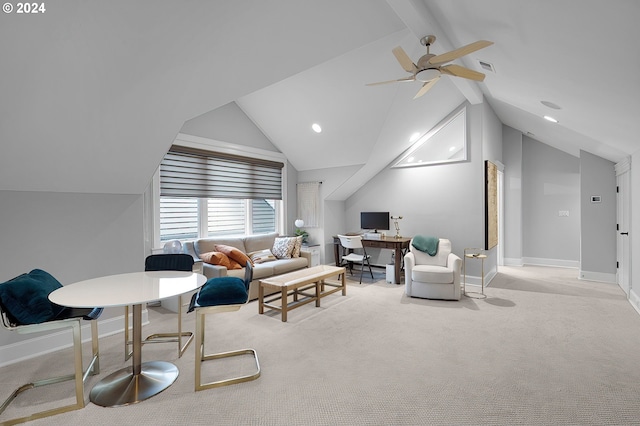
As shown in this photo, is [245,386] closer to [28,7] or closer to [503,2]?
[28,7]

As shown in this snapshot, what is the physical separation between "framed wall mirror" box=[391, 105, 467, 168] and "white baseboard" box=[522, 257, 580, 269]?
11.2ft

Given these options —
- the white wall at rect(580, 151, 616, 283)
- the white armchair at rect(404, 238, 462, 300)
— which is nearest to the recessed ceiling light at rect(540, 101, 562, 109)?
the white armchair at rect(404, 238, 462, 300)

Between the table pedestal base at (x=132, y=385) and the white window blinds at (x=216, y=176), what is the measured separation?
2638mm

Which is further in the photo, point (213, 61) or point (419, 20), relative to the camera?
point (419, 20)

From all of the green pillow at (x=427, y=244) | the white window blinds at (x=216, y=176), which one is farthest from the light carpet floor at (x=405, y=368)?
the white window blinds at (x=216, y=176)

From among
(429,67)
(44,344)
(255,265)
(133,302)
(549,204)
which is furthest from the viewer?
(549,204)

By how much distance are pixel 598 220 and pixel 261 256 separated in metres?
5.79

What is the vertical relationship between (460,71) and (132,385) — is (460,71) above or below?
above

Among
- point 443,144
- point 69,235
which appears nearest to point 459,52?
point 443,144

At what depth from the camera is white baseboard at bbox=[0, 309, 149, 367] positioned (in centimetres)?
266

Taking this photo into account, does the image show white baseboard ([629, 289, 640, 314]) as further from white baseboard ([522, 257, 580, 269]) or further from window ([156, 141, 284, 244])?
window ([156, 141, 284, 244])

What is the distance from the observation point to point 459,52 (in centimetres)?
256

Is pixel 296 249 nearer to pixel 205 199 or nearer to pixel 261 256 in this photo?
pixel 261 256

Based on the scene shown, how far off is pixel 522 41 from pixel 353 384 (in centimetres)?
293
